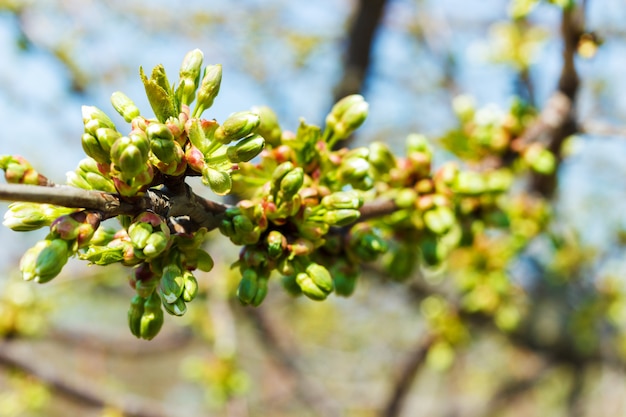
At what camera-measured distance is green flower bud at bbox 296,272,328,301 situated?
43.9 inches

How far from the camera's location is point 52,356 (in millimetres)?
10086

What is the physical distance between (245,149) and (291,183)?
0.12 m

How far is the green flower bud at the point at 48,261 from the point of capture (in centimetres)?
89

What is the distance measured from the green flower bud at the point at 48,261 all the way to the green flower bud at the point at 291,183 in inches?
16.4

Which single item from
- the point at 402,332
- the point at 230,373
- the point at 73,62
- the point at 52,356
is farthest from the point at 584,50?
the point at 52,356

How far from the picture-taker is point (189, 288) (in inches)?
38.9

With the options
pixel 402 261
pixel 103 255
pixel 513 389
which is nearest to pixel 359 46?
pixel 402 261

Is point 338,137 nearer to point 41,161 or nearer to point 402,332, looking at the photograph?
point 41,161

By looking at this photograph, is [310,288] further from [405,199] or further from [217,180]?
[405,199]

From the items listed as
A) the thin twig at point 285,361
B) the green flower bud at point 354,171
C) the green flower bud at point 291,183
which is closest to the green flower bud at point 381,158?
the green flower bud at point 354,171

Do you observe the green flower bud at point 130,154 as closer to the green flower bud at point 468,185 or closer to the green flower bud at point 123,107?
the green flower bud at point 123,107

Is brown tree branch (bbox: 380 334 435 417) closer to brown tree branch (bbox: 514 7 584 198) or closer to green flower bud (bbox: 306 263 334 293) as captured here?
brown tree branch (bbox: 514 7 584 198)

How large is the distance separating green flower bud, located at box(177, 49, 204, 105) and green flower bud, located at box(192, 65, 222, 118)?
19 mm

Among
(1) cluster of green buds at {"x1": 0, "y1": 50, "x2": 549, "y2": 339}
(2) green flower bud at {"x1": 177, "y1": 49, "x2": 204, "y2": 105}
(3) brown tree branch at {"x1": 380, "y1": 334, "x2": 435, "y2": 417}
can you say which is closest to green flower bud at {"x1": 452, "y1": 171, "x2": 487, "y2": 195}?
(1) cluster of green buds at {"x1": 0, "y1": 50, "x2": 549, "y2": 339}
